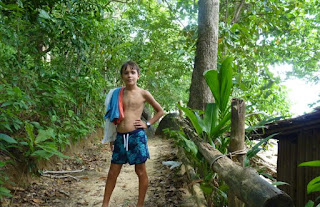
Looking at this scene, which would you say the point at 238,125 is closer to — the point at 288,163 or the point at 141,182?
the point at 141,182

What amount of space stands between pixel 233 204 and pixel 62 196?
7.68 ft

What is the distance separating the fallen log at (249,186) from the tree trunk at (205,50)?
8.07 feet

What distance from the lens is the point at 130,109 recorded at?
10.1 ft

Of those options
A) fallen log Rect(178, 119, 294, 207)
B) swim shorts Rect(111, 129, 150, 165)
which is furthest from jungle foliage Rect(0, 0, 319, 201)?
fallen log Rect(178, 119, 294, 207)

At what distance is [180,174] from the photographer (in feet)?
15.3

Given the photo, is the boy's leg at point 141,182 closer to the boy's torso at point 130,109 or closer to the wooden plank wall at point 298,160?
the boy's torso at point 130,109

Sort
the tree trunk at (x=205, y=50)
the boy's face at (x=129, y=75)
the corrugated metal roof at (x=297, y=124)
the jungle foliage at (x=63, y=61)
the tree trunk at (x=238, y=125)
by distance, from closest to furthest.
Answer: the tree trunk at (x=238, y=125), the boy's face at (x=129, y=75), the jungle foliage at (x=63, y=61), the corrugated metal roof at (x=297, y=124), the tree trunk at (x=205, y=50)

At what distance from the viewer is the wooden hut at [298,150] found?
4453mm

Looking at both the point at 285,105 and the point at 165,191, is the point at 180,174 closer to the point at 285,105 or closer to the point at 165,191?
the point at 165,191

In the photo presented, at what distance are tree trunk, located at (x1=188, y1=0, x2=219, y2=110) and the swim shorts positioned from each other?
2134 millimetres

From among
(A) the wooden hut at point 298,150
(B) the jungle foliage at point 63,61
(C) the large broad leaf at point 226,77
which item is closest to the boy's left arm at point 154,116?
(C) the large broad leaf at point 226,77

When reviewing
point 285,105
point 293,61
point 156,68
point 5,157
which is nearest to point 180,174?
point 5,157

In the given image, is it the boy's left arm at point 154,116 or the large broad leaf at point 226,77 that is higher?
the large broad leaf at point 226,77

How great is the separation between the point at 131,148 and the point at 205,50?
2.73 meters
